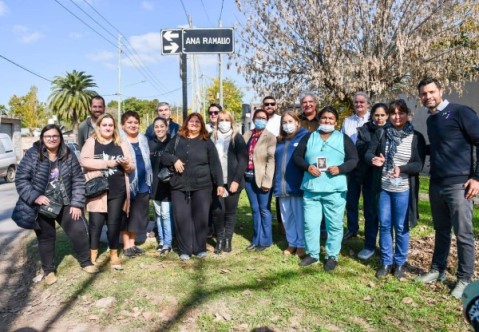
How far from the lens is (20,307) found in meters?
4.28

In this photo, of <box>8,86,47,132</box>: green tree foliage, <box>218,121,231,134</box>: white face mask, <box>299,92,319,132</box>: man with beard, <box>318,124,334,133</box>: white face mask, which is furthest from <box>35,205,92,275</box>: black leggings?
<box>8,86,47,132</box>: green tree foliage

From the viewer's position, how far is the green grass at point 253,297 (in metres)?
3.67

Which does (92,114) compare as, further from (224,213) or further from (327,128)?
(327,128)

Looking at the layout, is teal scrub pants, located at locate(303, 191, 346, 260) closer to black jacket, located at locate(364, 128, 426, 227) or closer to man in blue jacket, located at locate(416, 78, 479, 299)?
black jacket, located at locate(364, 128, 426, 227)

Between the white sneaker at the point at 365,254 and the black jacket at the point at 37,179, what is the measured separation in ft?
11.7

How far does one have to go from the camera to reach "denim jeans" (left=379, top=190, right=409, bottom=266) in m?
4.49

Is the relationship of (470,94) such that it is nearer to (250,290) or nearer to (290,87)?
(290,87)

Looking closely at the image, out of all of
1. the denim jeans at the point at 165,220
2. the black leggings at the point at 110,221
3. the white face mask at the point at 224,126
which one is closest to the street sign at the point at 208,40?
the white face mask at the point at 224,126

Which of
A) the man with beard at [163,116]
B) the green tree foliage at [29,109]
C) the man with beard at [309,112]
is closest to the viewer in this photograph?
the man with beard at [309,112]

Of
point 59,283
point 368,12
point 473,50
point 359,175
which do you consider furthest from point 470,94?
point 59,283

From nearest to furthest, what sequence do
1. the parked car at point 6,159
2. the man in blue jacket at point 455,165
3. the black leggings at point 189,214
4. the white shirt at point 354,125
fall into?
the man in blue jacket at point 455,165, the black leggings at point 189,214, the white shirt at point 354,125, the parked car at point 6,159

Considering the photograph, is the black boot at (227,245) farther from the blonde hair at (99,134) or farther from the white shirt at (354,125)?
the white shirt at (354,125)

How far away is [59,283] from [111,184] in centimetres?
130

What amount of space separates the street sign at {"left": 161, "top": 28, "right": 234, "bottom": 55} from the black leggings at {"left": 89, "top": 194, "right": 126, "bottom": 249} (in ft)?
7.71
